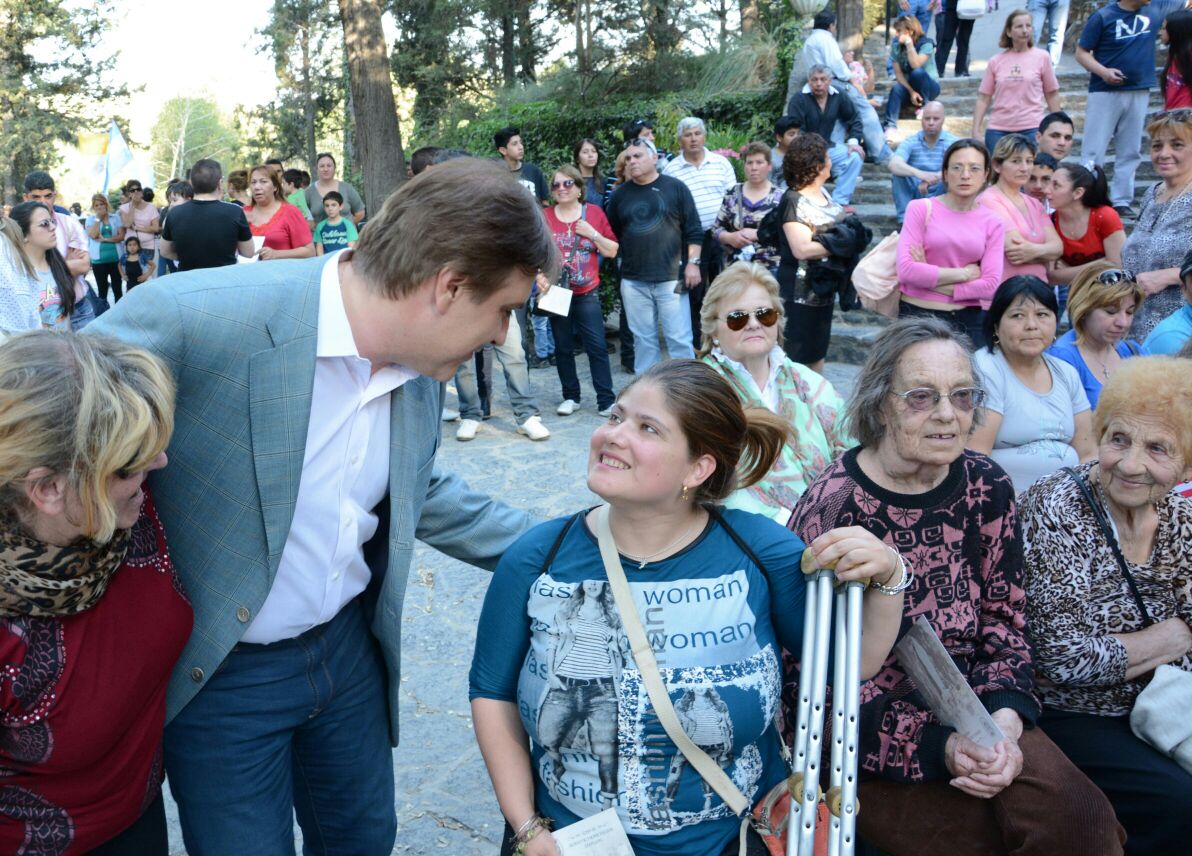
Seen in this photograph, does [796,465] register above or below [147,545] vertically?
below

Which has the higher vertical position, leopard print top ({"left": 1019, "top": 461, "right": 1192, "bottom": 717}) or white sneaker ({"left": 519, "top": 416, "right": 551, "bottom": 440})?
leopard print top ({"left": 1019, "top": 461, "right": 1192, "bottom": 717})

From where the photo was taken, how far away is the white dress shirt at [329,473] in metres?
2.04

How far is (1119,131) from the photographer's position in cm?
943

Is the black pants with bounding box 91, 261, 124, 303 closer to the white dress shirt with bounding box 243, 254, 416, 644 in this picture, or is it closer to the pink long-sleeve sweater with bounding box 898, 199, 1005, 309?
the pink long-sleeve sweater with bounding box 898, 199, 1005, 309

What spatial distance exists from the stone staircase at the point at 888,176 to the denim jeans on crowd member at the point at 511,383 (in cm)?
341

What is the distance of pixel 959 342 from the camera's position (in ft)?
10.0

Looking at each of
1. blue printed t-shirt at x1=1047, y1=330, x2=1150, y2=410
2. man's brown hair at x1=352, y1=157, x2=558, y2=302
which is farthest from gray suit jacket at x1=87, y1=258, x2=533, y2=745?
blue printed t-shirt at x1=1047, y1=330, x2=1150, y2=410

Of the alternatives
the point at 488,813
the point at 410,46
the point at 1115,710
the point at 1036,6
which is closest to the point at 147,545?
the point at 488,813

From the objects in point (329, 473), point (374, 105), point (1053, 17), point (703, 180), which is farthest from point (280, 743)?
point (374, 105)

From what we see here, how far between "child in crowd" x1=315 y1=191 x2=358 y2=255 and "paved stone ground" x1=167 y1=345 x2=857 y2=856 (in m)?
3.31

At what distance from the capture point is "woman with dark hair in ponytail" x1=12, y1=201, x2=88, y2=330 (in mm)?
7070

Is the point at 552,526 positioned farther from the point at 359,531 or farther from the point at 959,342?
the point at 959,342

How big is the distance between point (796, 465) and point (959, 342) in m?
1.07

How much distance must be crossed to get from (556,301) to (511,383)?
78 cm
